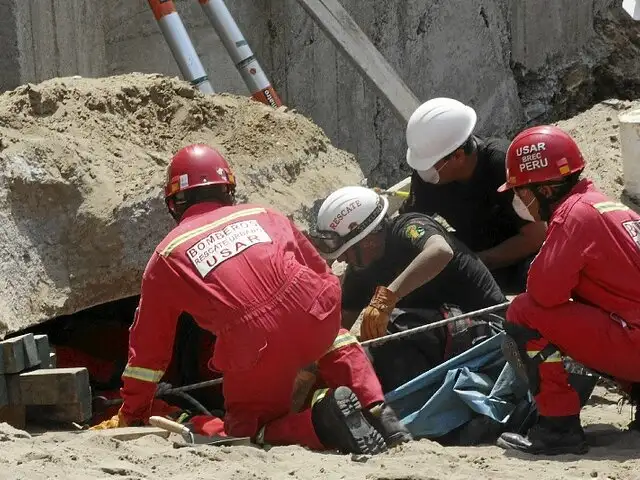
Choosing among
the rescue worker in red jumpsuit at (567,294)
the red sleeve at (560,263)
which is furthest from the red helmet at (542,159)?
the red sleeve at (560,263)

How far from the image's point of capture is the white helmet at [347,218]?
18.2 feet

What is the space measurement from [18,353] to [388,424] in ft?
5.31

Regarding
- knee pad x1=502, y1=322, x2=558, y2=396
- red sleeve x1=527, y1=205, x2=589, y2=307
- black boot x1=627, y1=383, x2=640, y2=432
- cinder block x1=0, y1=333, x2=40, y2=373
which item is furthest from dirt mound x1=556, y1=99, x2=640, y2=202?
cinder block x1=0, y1=333, x2=40, y2=373

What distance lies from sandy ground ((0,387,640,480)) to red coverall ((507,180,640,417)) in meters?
0.29

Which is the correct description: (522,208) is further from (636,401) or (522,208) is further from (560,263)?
(636,401)

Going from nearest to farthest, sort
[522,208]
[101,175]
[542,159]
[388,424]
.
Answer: [542,159] → [388,424] → [522,208] → [101,175]

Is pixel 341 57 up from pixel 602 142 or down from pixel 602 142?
up

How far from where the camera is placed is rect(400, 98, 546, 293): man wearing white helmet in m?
6.19

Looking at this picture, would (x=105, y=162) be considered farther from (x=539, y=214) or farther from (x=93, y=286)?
(x=539, y=214)

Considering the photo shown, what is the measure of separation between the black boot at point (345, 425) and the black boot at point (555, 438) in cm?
57

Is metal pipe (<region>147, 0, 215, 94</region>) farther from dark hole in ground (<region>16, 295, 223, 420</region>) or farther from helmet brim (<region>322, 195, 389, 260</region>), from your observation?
helmet brim (<region>322, 195, 389, 260</region>)

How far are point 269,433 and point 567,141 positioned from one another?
65.6 inches

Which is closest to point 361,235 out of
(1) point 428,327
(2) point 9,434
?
(1) point 428,327

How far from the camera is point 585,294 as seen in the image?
4.63 metres
